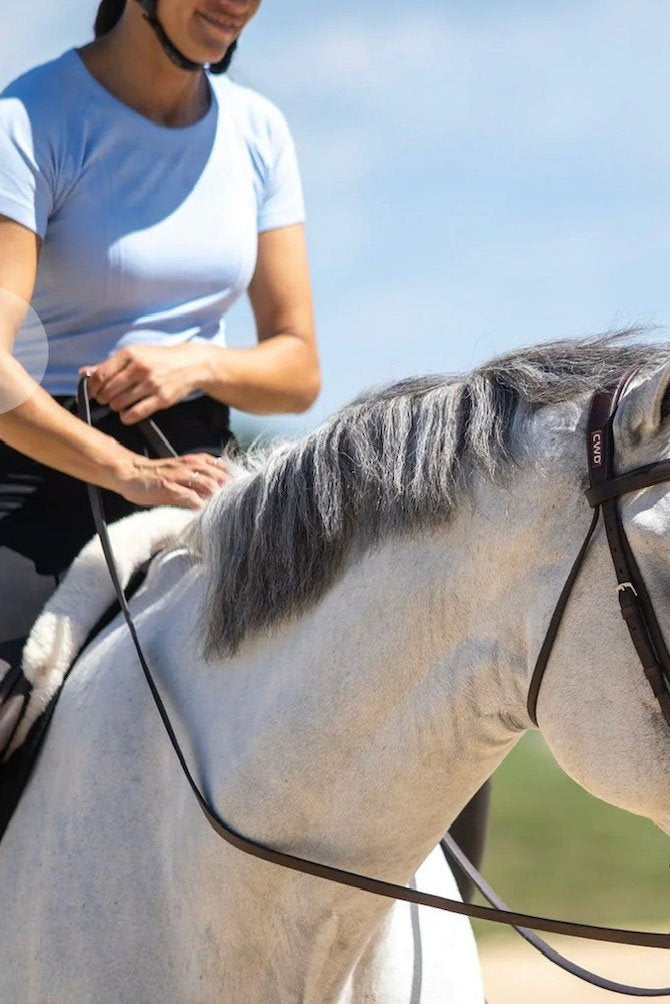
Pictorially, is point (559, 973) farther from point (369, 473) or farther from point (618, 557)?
point (618, 557)

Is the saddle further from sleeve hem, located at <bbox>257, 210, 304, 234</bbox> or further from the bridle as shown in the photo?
sleeve hem, located at <bbox>257, 210, 304, 234</bbox>

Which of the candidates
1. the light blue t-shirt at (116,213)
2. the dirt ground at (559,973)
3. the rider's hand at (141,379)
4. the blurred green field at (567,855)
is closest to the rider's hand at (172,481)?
the rider's hand at (141,379)

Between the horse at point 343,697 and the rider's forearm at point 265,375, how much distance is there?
50 centimetres

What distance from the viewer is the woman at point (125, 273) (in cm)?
271

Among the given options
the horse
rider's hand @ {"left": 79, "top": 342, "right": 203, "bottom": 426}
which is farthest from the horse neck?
rider's hand @ {"left": 79, "top": 342, "right": 203, "bottom": 426}

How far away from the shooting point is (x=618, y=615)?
1.80m

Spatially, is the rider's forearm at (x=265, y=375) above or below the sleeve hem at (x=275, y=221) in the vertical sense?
below

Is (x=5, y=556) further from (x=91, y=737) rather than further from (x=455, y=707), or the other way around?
(x=455, y=707)

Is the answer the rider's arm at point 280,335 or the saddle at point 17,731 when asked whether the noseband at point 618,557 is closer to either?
the saddle at point 17,731

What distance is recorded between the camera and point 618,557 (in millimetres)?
1801

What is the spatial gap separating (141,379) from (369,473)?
904 mm

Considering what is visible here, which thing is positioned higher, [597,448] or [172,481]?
[597,448]

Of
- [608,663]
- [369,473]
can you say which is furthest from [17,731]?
[608,663]

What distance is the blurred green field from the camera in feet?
29.1
